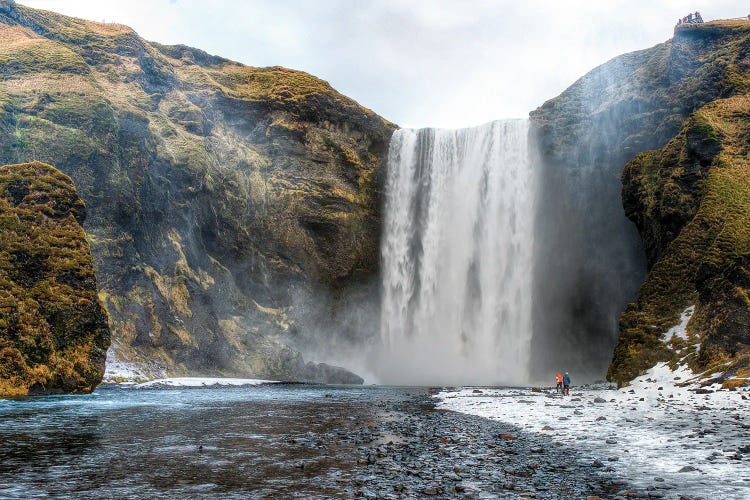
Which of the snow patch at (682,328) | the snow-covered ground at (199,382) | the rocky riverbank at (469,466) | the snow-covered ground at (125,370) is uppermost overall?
the snow patch at (682,328)

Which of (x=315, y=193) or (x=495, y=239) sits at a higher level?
(x=315, y=193)

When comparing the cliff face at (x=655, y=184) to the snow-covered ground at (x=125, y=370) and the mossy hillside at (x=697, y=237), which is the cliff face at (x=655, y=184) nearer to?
the mossy hillside at (x=697, y=237)

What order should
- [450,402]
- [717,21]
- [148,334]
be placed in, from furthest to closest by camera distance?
[717,21], [148,334], [450,402]

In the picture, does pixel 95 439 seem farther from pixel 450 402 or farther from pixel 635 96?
pixel 635 96

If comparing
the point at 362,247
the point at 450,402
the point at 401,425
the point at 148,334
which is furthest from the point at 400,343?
the point at 401,425

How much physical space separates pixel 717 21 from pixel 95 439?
58.5 m

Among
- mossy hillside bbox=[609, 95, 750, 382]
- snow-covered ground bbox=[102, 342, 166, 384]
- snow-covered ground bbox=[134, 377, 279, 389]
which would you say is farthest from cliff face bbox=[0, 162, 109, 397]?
mossy hillside bbox=[609, 95, 750, 382]

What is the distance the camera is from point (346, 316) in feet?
202

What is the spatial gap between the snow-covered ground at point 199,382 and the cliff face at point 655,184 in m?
27.5

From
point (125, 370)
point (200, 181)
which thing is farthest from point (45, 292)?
point (200, 181)

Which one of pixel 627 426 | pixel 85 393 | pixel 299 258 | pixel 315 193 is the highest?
pixel 315 193

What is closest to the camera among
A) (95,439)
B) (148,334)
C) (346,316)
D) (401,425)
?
(95,439)

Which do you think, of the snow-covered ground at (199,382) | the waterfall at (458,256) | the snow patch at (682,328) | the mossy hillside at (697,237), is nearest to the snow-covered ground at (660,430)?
the mossy hillside at (697,237)

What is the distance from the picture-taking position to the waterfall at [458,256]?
5434 cm
